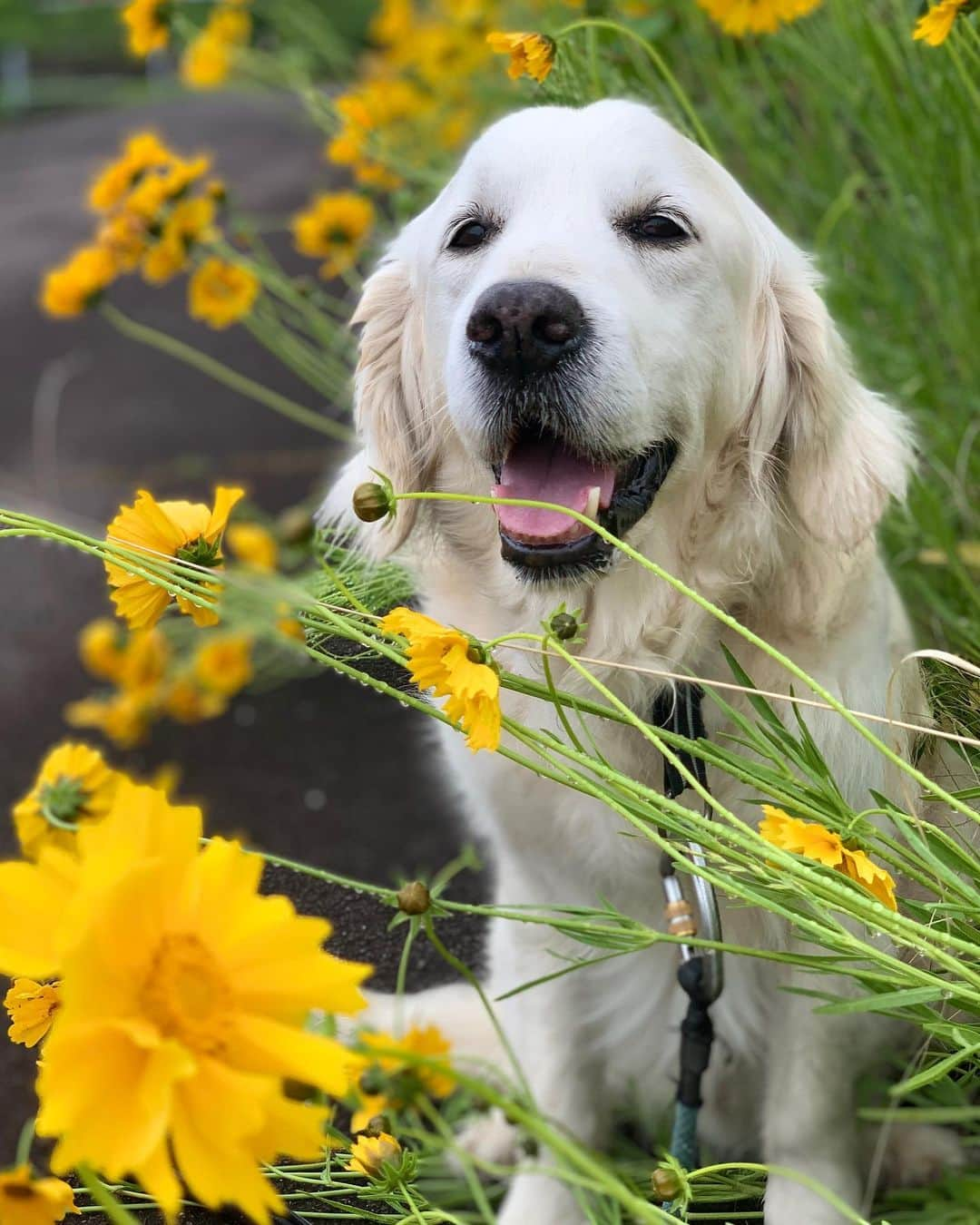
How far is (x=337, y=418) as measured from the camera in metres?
4.68

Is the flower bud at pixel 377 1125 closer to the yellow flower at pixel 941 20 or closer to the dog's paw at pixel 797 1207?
the dog's paw at pixel 797 1207

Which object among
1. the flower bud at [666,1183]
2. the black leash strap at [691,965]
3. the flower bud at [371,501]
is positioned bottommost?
the black leash strap at [691,965]

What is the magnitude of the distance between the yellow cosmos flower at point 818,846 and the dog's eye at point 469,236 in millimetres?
1032

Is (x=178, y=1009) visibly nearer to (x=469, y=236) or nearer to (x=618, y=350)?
(x=618, y=350)

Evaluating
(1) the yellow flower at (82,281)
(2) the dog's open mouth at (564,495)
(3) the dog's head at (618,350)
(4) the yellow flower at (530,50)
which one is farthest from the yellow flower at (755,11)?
(1) the yellow flower at (82,281)

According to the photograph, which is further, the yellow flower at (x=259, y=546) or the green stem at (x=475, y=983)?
the yellow flower at (x=259, y=546)

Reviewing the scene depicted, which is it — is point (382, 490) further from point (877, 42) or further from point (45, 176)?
point (45, 176)

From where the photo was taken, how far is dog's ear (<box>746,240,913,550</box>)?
1.77 m

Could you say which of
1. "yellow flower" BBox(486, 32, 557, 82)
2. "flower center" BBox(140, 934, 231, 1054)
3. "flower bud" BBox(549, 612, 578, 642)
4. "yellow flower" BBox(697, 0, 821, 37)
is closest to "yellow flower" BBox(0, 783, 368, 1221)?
"flower center" BBox(140, 934, 231, 1054)

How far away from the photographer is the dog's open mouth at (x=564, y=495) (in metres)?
1.57

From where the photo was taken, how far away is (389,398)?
2070 millimetres

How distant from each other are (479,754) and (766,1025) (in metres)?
0.60

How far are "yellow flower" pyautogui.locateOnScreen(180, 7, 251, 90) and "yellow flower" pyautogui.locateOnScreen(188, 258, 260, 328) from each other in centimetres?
53

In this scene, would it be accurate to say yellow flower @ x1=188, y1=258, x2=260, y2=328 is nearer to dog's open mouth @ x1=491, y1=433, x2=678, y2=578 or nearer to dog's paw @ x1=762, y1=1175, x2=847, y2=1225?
dog's open mouth @ x1=491, y1=433, x2=678, y2=578
